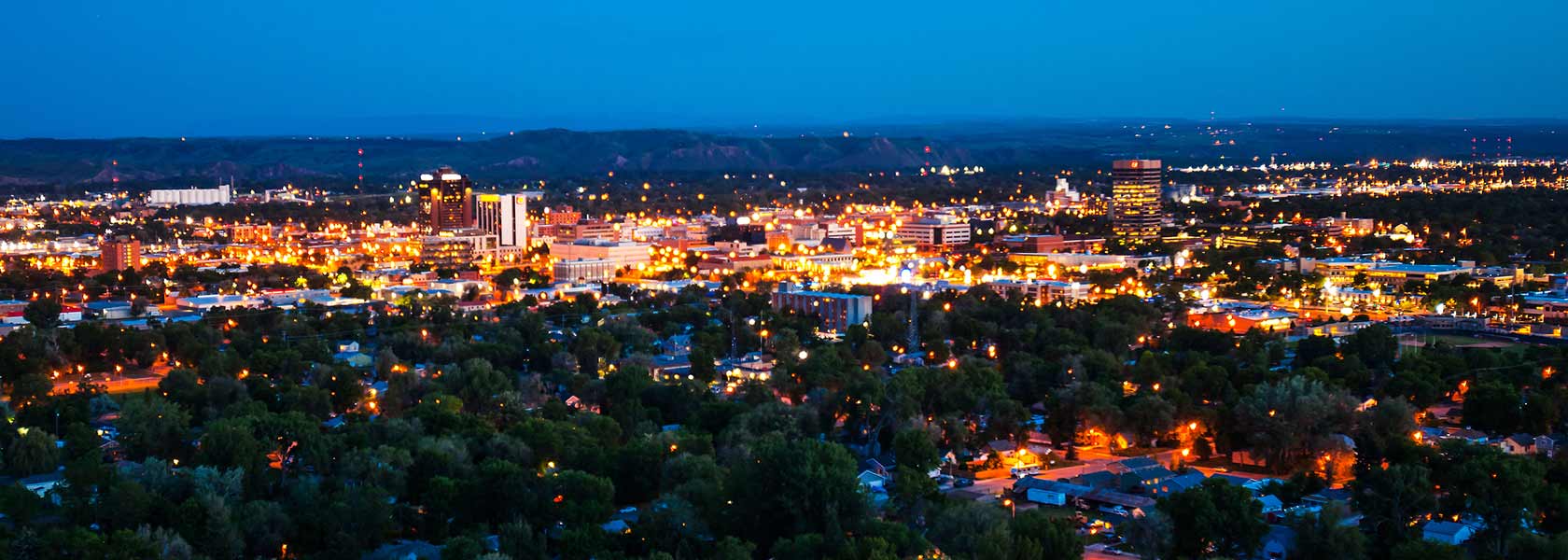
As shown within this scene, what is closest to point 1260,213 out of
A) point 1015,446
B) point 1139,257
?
point 1139,257

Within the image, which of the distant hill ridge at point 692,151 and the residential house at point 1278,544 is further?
the distant hill ridge at point 692,151

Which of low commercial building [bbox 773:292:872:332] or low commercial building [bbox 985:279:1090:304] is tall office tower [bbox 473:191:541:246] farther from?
low commercial building [bbox 773:292:872:332]

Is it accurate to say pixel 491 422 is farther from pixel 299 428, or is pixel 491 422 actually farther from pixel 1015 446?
pixel 1015 446

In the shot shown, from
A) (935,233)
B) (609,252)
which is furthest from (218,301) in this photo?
(935,233)

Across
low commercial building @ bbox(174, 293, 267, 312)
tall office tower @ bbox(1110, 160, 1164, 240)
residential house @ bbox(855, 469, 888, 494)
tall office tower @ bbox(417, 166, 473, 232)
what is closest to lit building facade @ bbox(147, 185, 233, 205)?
tall office tower @ bbox(417, 166, 473, 232)

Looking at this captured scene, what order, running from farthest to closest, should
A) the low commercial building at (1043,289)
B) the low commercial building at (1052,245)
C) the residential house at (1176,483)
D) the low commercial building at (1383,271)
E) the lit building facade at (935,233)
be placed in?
the lit building facade at (935,233), the low commercial building at (1052,245), the low commercial building at (1383,271), the low commercial building at (1043,289), the residential house at (1176,483)

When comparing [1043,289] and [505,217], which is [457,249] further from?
[1043,289]

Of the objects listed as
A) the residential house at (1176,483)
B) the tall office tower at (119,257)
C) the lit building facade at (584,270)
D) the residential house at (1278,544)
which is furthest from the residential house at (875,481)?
the tall office tower at (119,257)

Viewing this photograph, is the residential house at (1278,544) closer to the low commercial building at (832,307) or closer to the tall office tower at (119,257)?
the low commercial building at (832,307)
